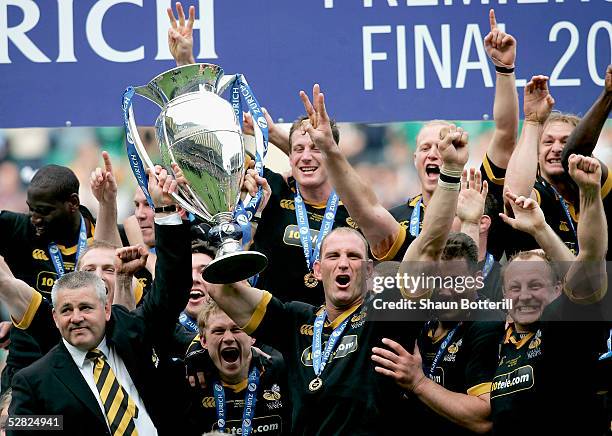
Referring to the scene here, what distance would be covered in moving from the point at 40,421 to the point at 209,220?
3.48 ft

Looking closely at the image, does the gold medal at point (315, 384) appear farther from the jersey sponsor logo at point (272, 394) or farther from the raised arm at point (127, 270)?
the raised arm at point (127, 270)

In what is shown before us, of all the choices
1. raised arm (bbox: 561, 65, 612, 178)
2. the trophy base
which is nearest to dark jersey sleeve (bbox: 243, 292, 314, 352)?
the trophy base

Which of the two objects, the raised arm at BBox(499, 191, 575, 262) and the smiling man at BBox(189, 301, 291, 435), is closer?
the raised arm at BBox(499, 191, 575, 262)

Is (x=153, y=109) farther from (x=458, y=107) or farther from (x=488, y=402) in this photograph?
(x=488, y=402)

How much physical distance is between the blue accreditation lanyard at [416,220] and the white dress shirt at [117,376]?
1.52 m

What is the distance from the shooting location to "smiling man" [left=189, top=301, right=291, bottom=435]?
5898 mm

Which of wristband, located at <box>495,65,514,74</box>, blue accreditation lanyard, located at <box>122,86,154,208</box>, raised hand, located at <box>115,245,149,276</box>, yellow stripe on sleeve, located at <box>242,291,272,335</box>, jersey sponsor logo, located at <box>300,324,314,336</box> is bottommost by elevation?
jersey sponsor logo, located at <box>300,324,314,336</box>

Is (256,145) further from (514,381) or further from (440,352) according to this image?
(514,381)

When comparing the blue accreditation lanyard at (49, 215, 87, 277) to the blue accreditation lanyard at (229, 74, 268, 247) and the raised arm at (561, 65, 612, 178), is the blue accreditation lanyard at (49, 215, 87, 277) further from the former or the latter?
the raised arm at (561, 65, 612, 178)

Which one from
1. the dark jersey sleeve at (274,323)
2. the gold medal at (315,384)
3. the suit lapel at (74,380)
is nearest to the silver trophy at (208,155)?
the dark jersey sleeve at (274,323)

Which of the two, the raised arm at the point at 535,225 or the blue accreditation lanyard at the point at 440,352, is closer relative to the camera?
the raised arm at the point at 535,225

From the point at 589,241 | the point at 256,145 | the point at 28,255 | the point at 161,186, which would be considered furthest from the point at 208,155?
the point at 589,241

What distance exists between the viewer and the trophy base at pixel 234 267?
5027 millimetres

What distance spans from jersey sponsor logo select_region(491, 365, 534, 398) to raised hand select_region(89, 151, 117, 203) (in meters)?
2.09
